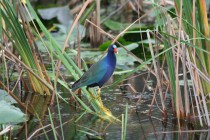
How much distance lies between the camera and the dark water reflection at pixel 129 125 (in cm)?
392

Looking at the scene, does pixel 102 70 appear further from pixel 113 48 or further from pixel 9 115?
pixel 9 115

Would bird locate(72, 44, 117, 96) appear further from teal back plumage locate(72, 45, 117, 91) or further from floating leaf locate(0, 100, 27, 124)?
floating leaf locate(0, 100, 27, 124)

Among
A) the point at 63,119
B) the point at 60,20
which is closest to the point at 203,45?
the point at 63,119

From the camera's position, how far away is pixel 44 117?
14.5ft

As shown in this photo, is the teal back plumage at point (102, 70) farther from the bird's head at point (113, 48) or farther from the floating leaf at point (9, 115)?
the floating leaf at point (9, 115)

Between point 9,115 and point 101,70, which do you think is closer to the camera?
point 9,115

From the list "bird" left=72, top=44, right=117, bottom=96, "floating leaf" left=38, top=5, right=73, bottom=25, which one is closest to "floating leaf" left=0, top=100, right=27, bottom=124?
"bird" left=72, top=44, right=117, bottom=96

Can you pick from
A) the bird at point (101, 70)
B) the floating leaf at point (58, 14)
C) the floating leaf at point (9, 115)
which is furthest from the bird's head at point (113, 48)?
the floating leaf at point (58, 14)

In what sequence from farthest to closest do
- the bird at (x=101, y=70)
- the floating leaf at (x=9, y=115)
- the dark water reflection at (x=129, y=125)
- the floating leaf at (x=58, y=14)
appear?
the floating leaf at (x=58, y=14) → the bird at (x=101, y=70) → the dark water reflection at (x=129, y=125) → the floating leaf at (x=9, y=115)

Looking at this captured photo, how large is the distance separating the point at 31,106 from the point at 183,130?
125 cm

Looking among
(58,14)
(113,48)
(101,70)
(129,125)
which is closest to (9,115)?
(129,125)

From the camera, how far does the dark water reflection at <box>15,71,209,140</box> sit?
3.92 m

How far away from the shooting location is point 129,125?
4.18 metres

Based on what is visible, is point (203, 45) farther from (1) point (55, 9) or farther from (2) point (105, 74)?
(1) point (55, 9)
